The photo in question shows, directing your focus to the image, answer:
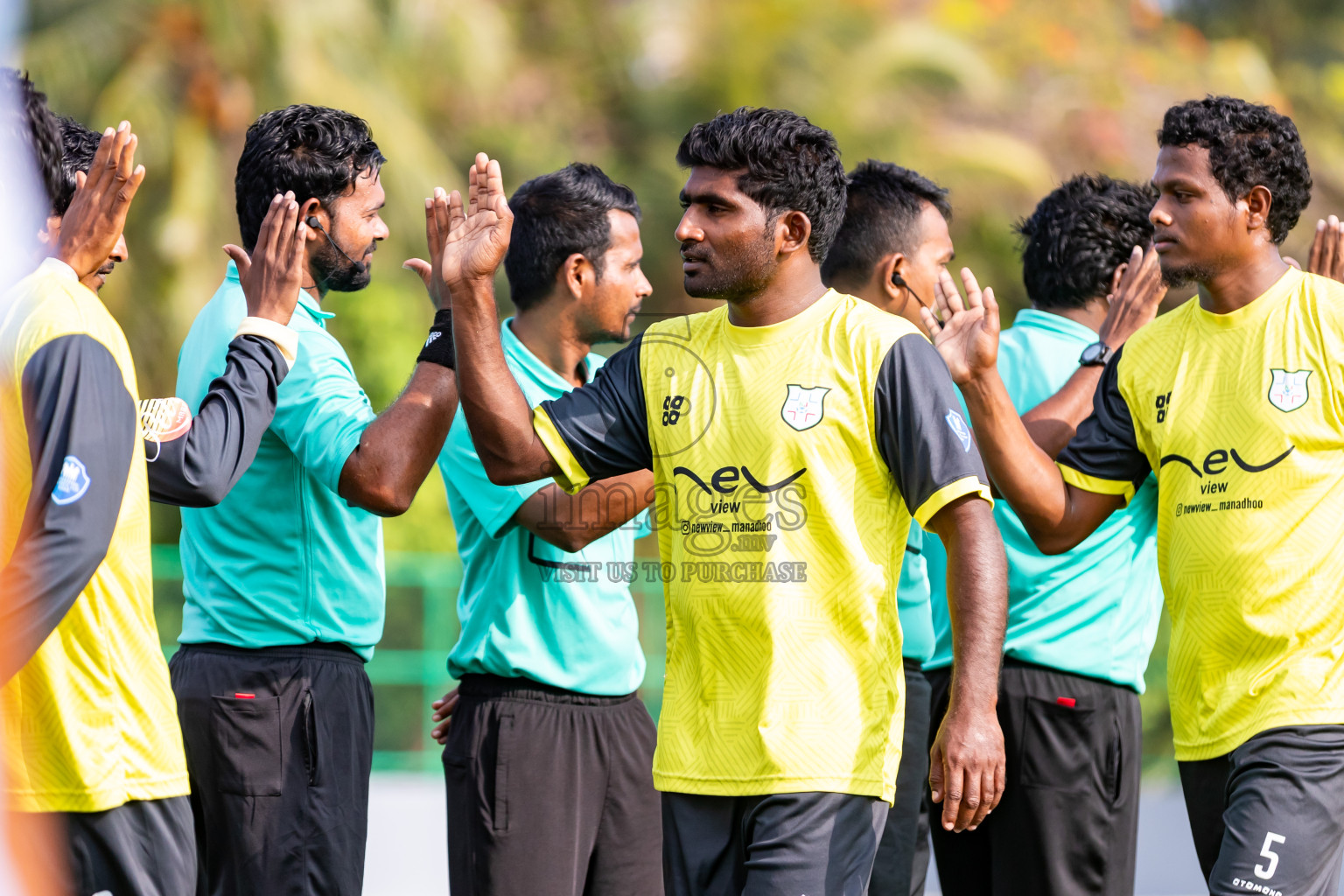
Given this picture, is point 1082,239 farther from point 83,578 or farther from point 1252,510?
point 83,578

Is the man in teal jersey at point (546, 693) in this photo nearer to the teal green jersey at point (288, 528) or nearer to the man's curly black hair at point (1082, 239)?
the teal green jersey at point (288, 528)

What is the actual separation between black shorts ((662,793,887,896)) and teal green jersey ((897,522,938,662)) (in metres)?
1.29

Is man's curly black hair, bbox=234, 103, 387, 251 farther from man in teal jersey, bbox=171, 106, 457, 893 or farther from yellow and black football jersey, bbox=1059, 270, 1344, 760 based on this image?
yellow and black football jersey, bbox=1059, 270, 1344, 760

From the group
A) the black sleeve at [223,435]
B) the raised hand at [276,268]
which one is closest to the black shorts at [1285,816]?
the black sleeve at [223,435]

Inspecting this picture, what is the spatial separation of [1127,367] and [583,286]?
5.77 ft

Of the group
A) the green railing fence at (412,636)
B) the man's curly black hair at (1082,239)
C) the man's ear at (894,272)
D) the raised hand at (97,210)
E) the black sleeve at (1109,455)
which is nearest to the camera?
Answer: the raised hand at (97,210)

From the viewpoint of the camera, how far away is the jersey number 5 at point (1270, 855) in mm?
3770

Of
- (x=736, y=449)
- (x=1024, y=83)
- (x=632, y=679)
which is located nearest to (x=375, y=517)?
(x=632, y=679)

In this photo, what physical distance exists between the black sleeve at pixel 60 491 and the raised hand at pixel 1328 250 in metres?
3.52

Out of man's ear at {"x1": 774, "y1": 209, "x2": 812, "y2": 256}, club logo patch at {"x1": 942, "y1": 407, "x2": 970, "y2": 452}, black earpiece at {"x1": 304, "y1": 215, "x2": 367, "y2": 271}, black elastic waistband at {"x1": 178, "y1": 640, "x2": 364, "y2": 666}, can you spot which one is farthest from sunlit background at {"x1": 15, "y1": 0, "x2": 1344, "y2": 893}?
club logo patch at {"x1": 942, "y1": 407, "x2": 970, "y2": 452}

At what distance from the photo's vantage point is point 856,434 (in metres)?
3.71

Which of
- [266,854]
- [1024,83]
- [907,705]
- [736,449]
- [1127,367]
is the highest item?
[1024,83]

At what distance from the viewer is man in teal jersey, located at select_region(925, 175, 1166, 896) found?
4.91 meters

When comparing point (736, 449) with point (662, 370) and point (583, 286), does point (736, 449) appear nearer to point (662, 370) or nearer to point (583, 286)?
point (662, 370)
